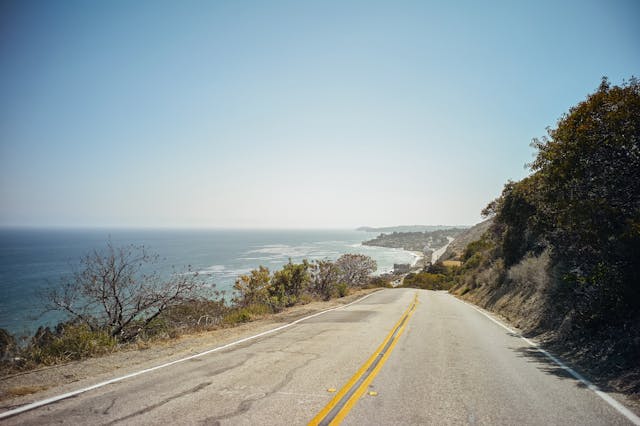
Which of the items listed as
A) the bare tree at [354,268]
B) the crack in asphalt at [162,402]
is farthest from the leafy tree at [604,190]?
the bare tree at [354,268]

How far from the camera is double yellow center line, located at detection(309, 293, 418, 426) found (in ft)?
13.3

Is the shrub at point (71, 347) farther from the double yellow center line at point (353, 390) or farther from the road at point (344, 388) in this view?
the double yellow center line at point (353, 390)

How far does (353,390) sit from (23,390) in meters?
5.18

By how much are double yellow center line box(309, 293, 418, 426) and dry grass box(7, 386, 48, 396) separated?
4537 mm

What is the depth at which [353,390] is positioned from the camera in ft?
16.5

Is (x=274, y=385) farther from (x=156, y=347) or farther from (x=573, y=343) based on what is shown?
(x=573, y=343)

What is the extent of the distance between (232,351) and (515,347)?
767cm

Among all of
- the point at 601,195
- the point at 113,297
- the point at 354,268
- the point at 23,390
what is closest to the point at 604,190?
the point at 601,195

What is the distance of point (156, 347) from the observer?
8352 mm

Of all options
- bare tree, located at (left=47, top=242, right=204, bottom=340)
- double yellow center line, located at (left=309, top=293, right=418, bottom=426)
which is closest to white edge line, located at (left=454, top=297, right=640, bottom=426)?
double yellow center line, located at (left=309, top=293, right=418, bottom=426)

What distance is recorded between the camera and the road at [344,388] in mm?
4156

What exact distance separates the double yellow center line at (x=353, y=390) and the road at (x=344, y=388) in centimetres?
6

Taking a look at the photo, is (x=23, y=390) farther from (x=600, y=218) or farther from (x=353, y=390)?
(x=600, y=218)

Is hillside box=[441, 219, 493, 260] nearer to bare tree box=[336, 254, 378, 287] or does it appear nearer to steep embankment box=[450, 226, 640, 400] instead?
bare tree box=[336, 254, 378, 287]
